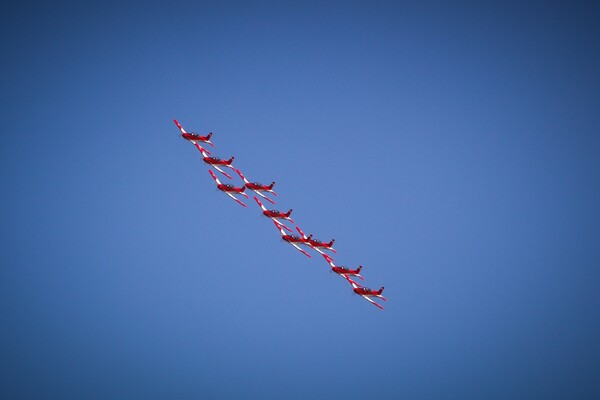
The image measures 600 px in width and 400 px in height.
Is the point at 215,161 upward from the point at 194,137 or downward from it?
downward

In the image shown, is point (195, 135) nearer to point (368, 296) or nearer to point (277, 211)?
point (277, 211)

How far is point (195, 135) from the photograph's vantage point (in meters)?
46.4

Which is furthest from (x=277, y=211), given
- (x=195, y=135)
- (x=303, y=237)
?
(x=195, y=135)

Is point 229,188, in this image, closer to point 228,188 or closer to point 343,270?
point 228,188

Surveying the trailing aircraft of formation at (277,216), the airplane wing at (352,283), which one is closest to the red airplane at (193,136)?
the trailing aircraft of formation at (277,216)

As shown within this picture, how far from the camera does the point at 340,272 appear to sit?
1686 inches

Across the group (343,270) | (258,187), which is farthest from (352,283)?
(258,187)

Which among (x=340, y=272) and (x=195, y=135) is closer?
(x=340, y=272)

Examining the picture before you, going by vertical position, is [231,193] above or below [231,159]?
below

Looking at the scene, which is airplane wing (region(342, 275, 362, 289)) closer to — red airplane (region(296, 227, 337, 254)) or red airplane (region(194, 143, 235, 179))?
red airplane (region(296, 227, 337, 254))

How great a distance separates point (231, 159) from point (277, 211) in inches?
267

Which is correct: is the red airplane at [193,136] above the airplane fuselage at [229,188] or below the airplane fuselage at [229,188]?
above

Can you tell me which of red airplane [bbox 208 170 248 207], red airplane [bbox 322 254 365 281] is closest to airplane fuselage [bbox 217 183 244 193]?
red airplane [bbox 208 170 248 207]

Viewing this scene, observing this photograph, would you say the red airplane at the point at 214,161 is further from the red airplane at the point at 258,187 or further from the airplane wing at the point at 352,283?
the airplane wing at the point at 352,283
